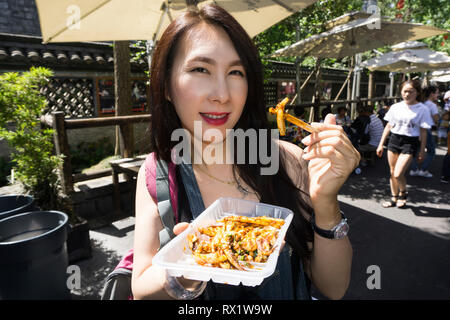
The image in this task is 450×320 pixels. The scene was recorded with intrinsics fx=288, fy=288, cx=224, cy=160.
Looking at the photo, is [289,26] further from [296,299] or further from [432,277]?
[296,299]

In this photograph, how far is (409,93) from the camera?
5.17 meters

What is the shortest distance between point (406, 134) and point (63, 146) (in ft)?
18.4

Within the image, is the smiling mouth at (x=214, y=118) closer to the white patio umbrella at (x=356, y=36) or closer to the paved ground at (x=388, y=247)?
the paved ground at (x=388, y=247)

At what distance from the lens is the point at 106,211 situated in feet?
16.1

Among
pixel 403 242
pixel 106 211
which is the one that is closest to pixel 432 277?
pixel 403 242

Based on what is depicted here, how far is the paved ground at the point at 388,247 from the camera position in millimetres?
3166

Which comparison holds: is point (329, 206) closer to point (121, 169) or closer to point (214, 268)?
point (214, 268)

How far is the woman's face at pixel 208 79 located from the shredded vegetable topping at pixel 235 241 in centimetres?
46

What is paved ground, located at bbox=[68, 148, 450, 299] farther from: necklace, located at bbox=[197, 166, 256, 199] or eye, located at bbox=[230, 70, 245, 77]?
eye, located at bbox=[230, 70, 245, 77]

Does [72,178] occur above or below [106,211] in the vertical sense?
above

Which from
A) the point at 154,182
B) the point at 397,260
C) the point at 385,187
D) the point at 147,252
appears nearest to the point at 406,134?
the point at 385,187

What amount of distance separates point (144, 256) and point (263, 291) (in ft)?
1.93

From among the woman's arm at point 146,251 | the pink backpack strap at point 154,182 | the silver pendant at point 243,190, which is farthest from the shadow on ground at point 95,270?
the silver pendant at point 243,190

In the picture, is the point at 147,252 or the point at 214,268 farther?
the point at 147,252
